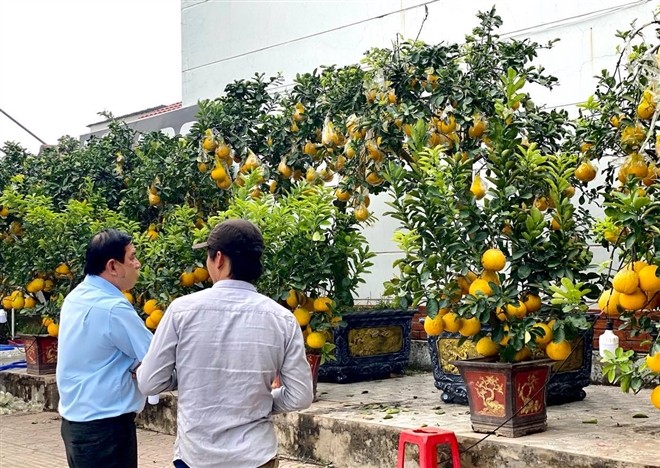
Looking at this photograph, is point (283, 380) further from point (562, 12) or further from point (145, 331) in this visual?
point (562, 12)

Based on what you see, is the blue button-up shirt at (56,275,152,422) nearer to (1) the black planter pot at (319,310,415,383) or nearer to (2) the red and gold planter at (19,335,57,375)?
(1) the black planter pot at (319,310,415,383)

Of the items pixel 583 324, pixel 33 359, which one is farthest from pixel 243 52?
pixel 583 324

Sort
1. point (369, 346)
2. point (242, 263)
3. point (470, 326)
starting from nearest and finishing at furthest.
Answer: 1. point (242, 263)
2. point (470, 326)
3. point (369, 346)

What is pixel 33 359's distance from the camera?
1011 cm

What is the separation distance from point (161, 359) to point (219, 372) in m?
0.22

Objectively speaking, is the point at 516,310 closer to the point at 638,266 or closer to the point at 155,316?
the point at 638,266

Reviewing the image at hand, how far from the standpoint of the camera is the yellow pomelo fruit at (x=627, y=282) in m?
4.34

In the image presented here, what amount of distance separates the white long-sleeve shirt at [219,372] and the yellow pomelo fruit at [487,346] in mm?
2691

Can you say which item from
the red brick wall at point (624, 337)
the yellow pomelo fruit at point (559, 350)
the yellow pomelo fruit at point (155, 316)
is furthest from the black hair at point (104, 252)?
the red brick wall at point (624, 337)

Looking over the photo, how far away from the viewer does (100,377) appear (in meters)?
3.90

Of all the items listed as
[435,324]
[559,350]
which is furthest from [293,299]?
[559,350]

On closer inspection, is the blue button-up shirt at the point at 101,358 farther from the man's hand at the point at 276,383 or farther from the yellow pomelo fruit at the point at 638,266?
the yellow pomelo fruit at the point at 638,266

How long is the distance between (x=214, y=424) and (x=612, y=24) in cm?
611

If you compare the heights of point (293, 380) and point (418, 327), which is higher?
point (293, 380)
